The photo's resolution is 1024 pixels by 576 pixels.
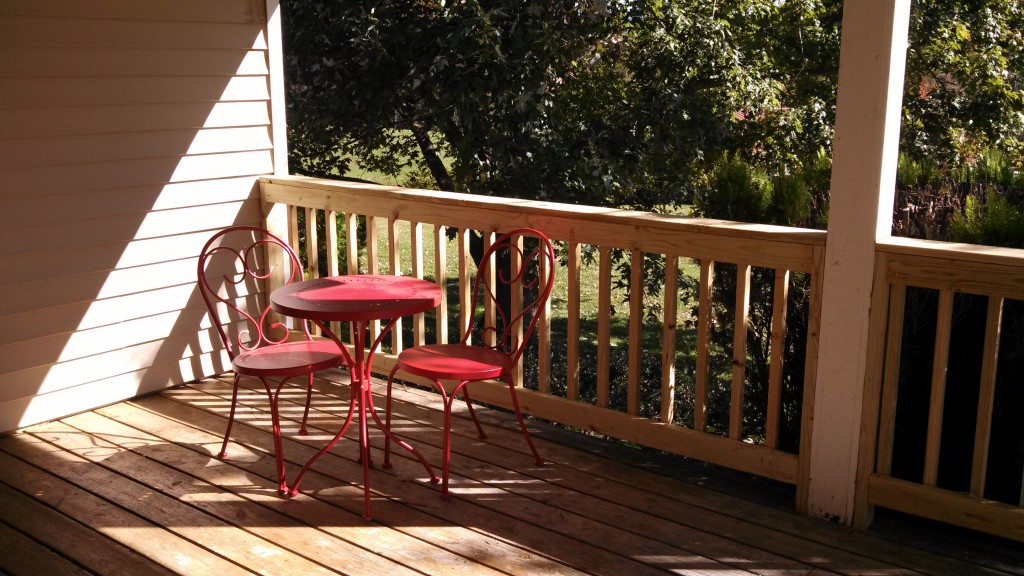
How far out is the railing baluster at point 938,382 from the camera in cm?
288

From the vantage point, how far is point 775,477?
3.27 metres

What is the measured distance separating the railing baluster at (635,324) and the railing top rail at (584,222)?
85mm

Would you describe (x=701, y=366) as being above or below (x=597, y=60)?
below

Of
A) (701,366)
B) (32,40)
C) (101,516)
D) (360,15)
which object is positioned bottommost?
(101,516)

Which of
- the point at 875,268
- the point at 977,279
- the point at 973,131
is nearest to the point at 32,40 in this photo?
the point at 875,268

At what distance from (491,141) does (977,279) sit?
4.42 m

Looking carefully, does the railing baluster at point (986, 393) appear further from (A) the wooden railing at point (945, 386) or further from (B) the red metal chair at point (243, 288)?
(B) the red metal chair at point (243, 288)

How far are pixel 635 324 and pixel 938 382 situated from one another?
1.05 meters

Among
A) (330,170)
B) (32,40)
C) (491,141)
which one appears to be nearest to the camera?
(32,40)

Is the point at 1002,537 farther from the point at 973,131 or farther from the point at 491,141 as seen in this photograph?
the point at 973,131

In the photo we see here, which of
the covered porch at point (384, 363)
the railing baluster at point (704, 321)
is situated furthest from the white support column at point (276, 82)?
the railing baluster at point (704, 321)

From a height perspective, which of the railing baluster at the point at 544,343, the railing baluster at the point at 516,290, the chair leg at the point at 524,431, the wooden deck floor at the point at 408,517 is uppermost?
the railing baluster at the point at 516,290

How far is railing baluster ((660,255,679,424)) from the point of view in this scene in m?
3.39

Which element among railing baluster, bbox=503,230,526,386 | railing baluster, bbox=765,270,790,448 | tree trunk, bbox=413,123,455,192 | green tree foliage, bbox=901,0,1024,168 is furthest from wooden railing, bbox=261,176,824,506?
green tree foliage, bbox=901,0,1024,168
